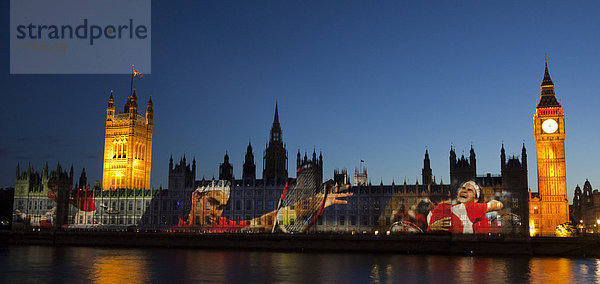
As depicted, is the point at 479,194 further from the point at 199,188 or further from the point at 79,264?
the point at 79,264

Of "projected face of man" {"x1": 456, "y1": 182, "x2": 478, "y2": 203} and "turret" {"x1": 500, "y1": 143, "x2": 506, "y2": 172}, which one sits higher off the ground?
"turret" {"x1": 500, "y1": 143, "x2": 506, "y2": 172}

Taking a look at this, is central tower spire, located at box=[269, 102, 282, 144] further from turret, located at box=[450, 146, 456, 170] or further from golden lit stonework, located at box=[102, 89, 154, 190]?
turret, located at box=[450, 146, 456, 170]

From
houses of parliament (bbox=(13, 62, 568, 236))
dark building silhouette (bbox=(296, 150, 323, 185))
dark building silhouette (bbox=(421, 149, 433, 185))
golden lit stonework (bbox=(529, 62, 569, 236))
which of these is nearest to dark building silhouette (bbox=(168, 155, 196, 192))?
houses of parliament (bbox=(13, 62, 568, 236))

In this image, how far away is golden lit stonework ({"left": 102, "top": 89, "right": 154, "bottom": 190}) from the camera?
144 metres

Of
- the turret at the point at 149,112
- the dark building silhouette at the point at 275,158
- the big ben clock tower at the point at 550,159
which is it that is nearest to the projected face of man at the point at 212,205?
the dark building silhouette at the point at 275,158

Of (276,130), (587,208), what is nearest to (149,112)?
(276,130)

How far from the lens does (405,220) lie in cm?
9500

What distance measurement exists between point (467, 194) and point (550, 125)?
1251 inches

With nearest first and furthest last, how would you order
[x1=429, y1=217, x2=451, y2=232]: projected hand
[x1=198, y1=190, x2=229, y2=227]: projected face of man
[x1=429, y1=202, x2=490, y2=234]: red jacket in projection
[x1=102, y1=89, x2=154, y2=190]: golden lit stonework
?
1. [x1=429, y1=202, x2=490, y2=234]: red jacket in projection
2. [x1=429, y1=217, x2=451, y2=232]: projected hand
3. [x1=198, y1=190, x2=229, y2=227]: projected face of man
4. [x1=102, y1=89, x2=154, y2=190]: golden lit stonework

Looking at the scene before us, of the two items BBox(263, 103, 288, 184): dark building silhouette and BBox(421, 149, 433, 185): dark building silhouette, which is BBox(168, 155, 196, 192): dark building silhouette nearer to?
BBox(263, 103, 288, 184): dark building silhouette

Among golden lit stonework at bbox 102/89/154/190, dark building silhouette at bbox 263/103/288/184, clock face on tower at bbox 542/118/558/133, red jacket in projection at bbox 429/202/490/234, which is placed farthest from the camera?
golden lit stonework at bbox 102/89/154/190

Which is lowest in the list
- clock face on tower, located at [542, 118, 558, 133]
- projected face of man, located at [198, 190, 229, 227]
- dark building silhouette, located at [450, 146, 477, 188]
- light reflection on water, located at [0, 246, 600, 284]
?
light reflection on water, located at [0, 246, 600, 284]

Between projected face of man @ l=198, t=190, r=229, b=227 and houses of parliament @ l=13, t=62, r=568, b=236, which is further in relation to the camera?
projected face of man @ l=198, t=190, r=229, b=227

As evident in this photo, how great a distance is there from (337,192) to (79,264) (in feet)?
161
